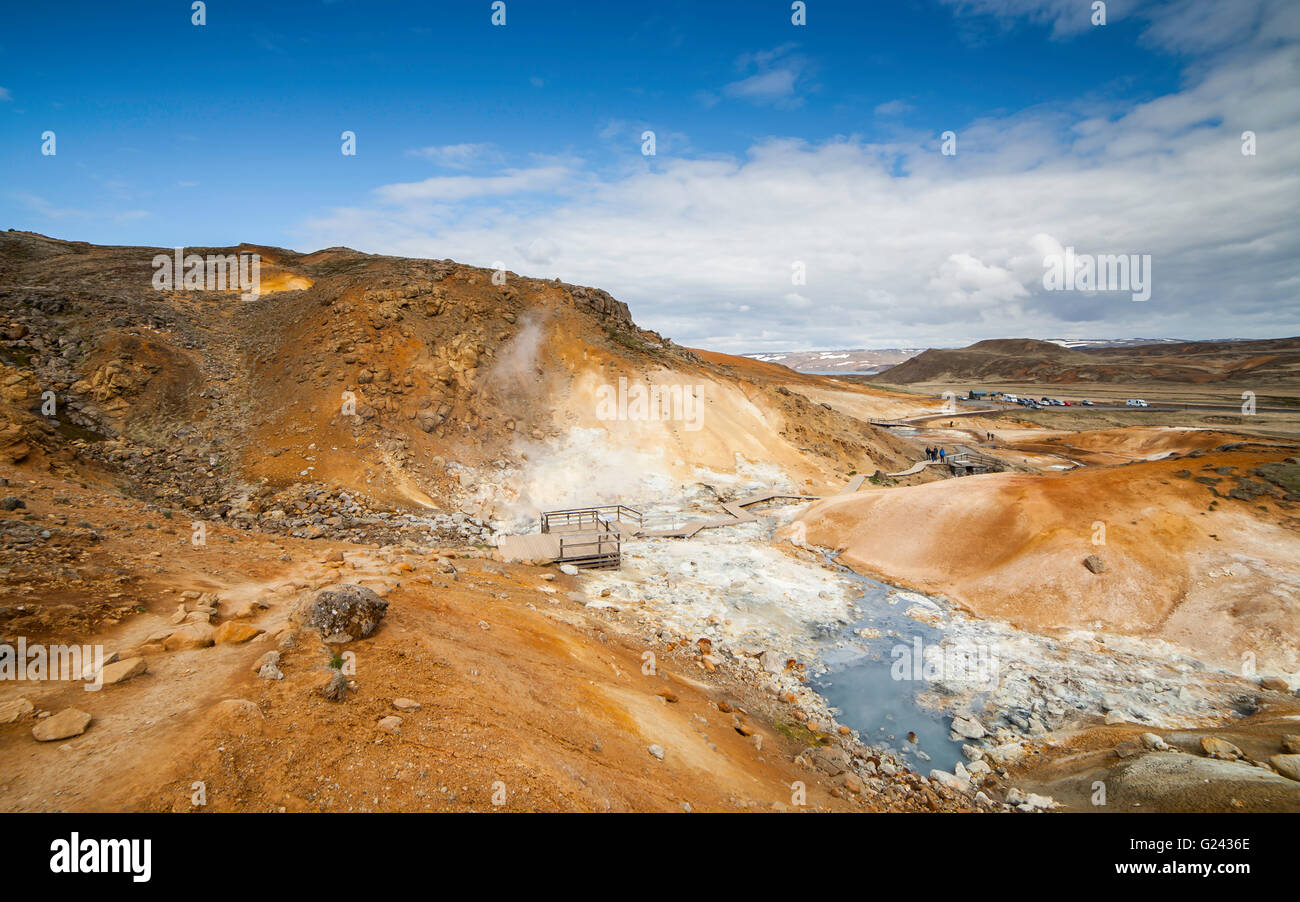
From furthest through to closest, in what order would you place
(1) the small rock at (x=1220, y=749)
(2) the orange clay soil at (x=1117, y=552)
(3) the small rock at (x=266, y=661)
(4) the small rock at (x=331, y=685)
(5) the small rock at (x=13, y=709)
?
(2) the orange clay soil at (x=1117, y=552) → (1) the small rock at (x=1220, y=749) → (3) the small rock at (x=266, y=661) → (4) the small rock at (x=331, y=685) → (5) the small rock at (x=13, y=709)

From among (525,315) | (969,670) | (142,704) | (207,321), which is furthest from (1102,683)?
(207,321)

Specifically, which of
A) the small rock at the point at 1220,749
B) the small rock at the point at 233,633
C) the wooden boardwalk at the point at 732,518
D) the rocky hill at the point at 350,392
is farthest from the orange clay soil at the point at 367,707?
the wooden boardwalk at the point at 732,518

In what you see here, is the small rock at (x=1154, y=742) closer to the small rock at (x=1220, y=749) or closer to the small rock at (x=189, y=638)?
the small rock at (x=1220, y=749)

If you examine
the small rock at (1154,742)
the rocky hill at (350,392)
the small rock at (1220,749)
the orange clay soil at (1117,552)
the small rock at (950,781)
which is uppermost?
the rocky hill at (350,392)

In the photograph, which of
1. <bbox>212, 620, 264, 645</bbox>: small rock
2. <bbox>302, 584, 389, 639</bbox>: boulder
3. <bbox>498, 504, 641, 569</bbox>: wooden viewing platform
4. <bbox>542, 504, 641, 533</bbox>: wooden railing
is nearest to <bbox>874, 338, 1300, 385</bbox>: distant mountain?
<bbox>542, 504, 641, 533</bbox>: wooden railing

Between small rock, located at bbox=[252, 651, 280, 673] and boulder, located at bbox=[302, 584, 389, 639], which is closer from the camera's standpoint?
small rock, located at bbox=[252, 651, 280, 673]

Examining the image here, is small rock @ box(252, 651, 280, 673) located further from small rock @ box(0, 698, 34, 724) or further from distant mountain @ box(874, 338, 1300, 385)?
distant mountain @ box(874, 338, 1300, 385)
